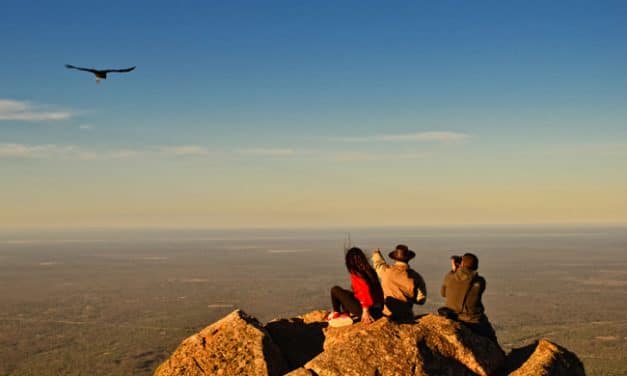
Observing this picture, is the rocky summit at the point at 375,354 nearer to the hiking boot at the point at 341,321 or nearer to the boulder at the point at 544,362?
the boulder at the point at 544,362

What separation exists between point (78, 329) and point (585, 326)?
18313 cm

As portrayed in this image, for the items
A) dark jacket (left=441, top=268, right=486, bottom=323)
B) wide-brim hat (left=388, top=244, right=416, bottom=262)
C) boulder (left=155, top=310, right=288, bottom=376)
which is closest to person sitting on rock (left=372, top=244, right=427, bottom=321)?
wide-brim hat (left=388, top=244, right=416, bottom=262)

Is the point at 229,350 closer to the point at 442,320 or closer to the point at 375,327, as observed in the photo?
the point at 375,327

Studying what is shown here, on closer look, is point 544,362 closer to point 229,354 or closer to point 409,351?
point 409,351

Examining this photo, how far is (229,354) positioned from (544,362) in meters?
8.84

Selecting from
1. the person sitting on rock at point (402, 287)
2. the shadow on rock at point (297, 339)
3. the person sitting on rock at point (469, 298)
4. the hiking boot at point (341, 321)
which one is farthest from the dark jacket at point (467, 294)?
the shadow on rock at point (297, 339)

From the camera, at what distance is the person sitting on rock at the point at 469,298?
15977 mm

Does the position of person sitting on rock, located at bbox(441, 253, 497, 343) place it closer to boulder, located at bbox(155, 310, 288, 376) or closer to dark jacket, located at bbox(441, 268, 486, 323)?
dark jacket, located at bbox(441, 268, 486, 323)

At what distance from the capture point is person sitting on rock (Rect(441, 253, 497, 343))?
16.0m

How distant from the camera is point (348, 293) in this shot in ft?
50.1

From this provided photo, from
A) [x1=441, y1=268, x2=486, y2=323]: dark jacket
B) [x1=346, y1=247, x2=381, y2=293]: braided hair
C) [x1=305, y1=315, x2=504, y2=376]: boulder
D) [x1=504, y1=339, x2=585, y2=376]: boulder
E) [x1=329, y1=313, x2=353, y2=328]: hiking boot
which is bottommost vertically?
[x1=504, y1=339, x2=585, y2=376]: boulder

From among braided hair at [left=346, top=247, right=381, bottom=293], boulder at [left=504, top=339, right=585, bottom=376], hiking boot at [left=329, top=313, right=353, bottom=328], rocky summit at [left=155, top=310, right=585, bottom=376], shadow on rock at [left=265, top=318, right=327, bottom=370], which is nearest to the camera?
rocky summit at [left=155, top=310, right=585, bottom=376]

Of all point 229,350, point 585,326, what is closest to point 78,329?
point 585,326

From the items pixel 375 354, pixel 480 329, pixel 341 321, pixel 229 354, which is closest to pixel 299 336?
pixel 341 321
